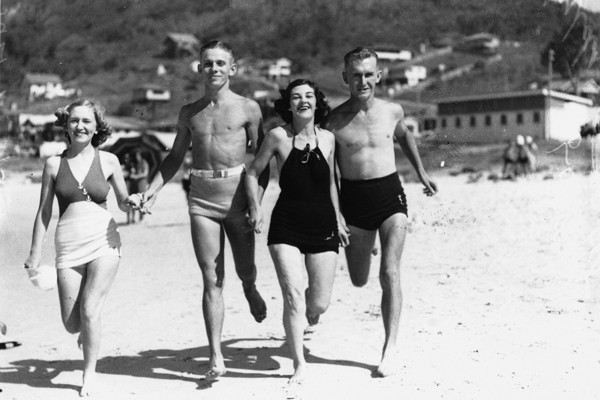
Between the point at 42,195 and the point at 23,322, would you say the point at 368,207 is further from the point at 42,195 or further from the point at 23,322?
the point at 23,322

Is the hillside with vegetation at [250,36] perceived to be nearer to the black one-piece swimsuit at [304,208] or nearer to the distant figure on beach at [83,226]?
the black one-piece swimsuit at [304,208]

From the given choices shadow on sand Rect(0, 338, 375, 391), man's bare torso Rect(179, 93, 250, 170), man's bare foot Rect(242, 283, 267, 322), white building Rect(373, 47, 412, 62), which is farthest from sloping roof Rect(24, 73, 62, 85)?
man's bare torso Rect(179, 93, 250, 170)

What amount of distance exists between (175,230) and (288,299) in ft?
36.4

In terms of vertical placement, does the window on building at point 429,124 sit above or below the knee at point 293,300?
above

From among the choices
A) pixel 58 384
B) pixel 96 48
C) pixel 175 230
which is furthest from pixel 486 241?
pixel 96 48

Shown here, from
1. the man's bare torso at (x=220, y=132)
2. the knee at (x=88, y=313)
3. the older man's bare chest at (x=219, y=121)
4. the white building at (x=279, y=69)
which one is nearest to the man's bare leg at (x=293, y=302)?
the man's bare torso at (x=220, y=132)

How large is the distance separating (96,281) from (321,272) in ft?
4.59

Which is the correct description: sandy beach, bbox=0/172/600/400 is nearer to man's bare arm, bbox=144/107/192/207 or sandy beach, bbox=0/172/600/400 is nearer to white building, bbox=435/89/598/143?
man's bare arm, bbox=144/107/192/207

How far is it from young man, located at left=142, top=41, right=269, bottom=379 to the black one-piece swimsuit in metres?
0.23

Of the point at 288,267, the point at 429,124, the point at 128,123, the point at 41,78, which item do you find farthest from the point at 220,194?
the point at 41,78

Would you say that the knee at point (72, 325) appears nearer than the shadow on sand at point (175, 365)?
Yes

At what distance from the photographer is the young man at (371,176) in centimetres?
596

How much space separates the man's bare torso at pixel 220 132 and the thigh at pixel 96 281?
2.91 feet

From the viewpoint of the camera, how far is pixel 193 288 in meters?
9.97
